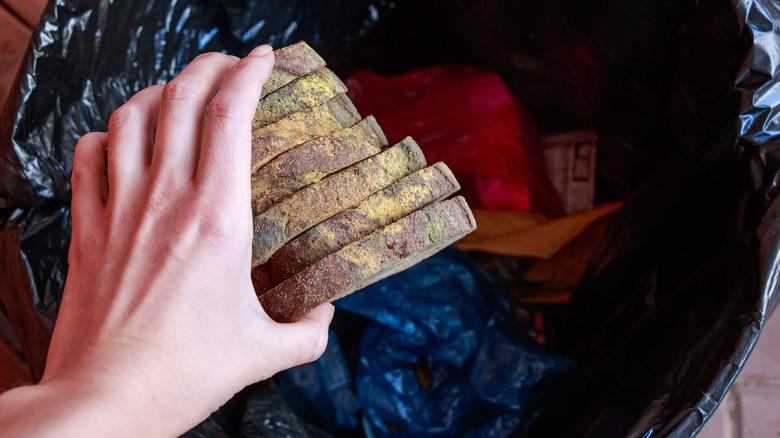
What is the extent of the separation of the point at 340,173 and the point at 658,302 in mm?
688

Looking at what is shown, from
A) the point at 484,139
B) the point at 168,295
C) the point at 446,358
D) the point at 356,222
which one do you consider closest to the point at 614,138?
the point at 484,139

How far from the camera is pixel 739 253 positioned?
2.84ft

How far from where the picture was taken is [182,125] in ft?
2.07

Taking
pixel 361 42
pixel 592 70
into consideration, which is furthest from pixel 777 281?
pixel 361 42

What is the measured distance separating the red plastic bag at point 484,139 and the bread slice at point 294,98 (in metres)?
0.59

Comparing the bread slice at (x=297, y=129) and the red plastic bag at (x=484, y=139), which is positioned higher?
the bread slice at (x=297, y=129)

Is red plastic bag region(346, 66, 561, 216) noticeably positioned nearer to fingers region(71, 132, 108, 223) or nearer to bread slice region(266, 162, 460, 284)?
bread slice region(266, 162, 460, 284)

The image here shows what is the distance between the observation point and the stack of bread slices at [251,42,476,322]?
26.7 inches

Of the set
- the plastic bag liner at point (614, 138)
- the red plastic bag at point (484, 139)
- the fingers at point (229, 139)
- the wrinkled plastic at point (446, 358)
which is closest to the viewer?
the fingers at point (229, 139)

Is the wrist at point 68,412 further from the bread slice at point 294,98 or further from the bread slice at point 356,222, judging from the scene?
the bread slice at point 294,98

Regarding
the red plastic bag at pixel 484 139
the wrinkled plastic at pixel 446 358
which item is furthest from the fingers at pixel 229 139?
the red plastic bag at pixel 484 139

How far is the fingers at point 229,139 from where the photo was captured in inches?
23.0

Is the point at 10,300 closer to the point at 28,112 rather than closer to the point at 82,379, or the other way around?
the point at 28,112

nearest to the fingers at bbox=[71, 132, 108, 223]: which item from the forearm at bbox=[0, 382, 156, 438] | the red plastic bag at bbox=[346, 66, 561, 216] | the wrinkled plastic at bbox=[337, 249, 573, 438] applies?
the forearm at bbox=[0, 382, 156, 438]
